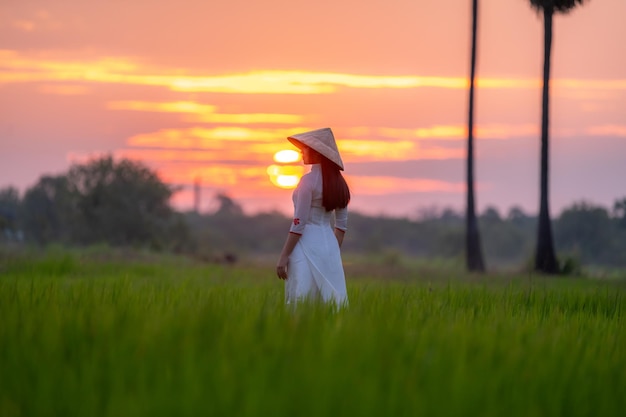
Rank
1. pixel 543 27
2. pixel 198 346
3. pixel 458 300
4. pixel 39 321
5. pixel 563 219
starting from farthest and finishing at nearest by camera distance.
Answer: pixel 563 219
pixel 543 27
pixel 458 300
pixel 39 321
pixel 198 346

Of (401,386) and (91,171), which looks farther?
(91,171)

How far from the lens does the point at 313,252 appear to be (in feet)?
33.8

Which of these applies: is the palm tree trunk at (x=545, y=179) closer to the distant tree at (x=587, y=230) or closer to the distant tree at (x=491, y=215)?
the distant tree at (x=587, y=230)

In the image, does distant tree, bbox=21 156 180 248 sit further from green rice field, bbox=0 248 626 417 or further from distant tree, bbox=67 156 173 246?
green rice field, bbox=0 248 626 417

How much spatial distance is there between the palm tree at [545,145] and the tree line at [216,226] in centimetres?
79

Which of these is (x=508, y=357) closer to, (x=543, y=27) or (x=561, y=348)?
(x=561, y=348)

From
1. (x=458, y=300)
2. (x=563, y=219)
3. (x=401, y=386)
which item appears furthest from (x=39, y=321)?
(x=563, y=219)

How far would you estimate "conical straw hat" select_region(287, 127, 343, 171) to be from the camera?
9945mm

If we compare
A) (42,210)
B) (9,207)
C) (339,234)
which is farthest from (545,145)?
(9,207)

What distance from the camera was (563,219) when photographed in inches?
3019

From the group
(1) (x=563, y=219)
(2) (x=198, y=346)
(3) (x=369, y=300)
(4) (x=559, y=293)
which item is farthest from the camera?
(1) (x=563, y=219)

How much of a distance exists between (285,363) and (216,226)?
9196cm

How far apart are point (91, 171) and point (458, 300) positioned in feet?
139

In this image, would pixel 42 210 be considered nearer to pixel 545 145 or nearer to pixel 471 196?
pixel 471 196
